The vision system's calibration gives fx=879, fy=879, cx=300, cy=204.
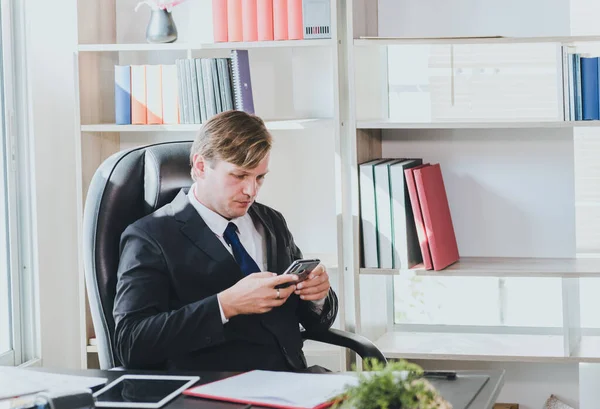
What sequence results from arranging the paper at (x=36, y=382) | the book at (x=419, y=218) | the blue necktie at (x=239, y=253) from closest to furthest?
the paper at (x=36, y=382), the blue necktie at (x=239, y=253), the book at (x=419, y=218)

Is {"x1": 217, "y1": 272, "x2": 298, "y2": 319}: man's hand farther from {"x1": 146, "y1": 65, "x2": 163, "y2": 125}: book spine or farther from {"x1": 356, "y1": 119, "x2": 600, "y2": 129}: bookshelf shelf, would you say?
{"x1": 146, "y1": 65, "x2": 163, "y2": 125}: book spine

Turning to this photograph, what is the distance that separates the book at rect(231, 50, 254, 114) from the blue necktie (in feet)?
3.04

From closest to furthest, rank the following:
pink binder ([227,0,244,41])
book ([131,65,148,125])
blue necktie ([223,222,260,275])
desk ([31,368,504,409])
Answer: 1. desk ([31,368,504,409])
2. blue necktie ([223,222,260,275])
3. pink binder ([227,0,244,41])
4. book ([131,65,148,125])

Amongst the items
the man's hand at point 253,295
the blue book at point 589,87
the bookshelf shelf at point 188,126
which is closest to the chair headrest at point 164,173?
the man's hand at point 253,295

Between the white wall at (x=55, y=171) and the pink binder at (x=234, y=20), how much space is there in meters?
0.56

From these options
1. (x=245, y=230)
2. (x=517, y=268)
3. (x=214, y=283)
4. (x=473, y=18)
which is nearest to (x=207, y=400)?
(x=214, y=283)

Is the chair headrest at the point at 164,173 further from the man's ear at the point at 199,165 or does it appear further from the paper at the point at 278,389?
the paper at the point at 278,389

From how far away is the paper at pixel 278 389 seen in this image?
4.98 ft

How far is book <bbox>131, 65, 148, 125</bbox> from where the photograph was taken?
3.18 meters

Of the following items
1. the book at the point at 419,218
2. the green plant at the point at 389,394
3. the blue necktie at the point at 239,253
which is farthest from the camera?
the book at the point at 419,218

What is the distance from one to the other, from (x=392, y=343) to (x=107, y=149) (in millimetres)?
1301

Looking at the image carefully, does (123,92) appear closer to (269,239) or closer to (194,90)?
(194,90)

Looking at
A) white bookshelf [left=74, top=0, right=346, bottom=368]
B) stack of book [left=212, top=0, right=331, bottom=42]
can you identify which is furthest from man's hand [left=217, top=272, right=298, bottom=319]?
stack of book [left=212, top=0, right=331, bottom=42]

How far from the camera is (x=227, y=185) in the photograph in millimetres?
2164
